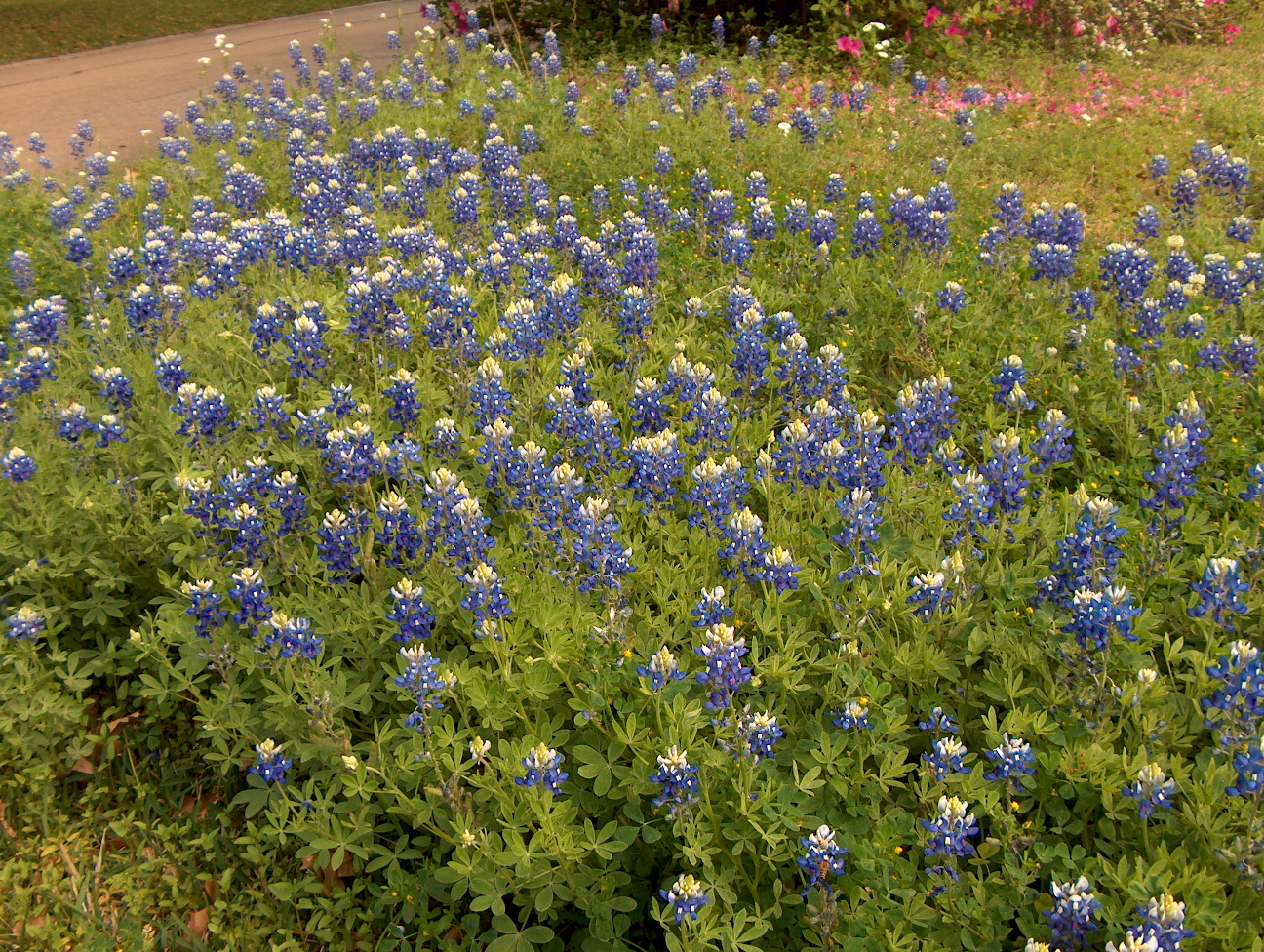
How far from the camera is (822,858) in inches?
102

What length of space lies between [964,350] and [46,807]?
5.00m

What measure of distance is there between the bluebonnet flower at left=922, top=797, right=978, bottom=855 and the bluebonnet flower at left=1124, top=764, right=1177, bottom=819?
52 centimetres

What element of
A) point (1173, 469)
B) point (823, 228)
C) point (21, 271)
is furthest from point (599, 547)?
point (21, 271)

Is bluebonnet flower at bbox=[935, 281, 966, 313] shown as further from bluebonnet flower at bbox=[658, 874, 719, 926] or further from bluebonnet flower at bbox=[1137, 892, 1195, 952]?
bluebonnet flower at bbox=[658, 874, 719, 926]

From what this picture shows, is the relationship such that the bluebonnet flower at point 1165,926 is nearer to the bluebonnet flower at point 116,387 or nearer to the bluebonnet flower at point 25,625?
the bluebonnet flower at point 25,625

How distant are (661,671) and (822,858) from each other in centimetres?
73

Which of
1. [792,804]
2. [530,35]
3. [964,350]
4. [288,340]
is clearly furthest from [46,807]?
[530,35]

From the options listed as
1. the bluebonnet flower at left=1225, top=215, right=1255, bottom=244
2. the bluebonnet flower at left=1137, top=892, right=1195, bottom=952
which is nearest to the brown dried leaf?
the bluebonnet flower at left=1137, top=892, right=1195, bottom=952

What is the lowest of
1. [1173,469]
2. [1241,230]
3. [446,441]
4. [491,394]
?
[1241,230]

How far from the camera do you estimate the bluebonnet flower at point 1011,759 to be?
2873 millimetres

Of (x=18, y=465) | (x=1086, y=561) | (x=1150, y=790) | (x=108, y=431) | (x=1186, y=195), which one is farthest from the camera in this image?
(x=1186, y=195)

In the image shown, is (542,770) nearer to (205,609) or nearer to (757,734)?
(757,734)

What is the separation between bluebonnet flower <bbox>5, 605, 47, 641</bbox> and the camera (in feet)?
11.9

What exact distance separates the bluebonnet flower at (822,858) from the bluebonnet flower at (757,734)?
12.0 inches
